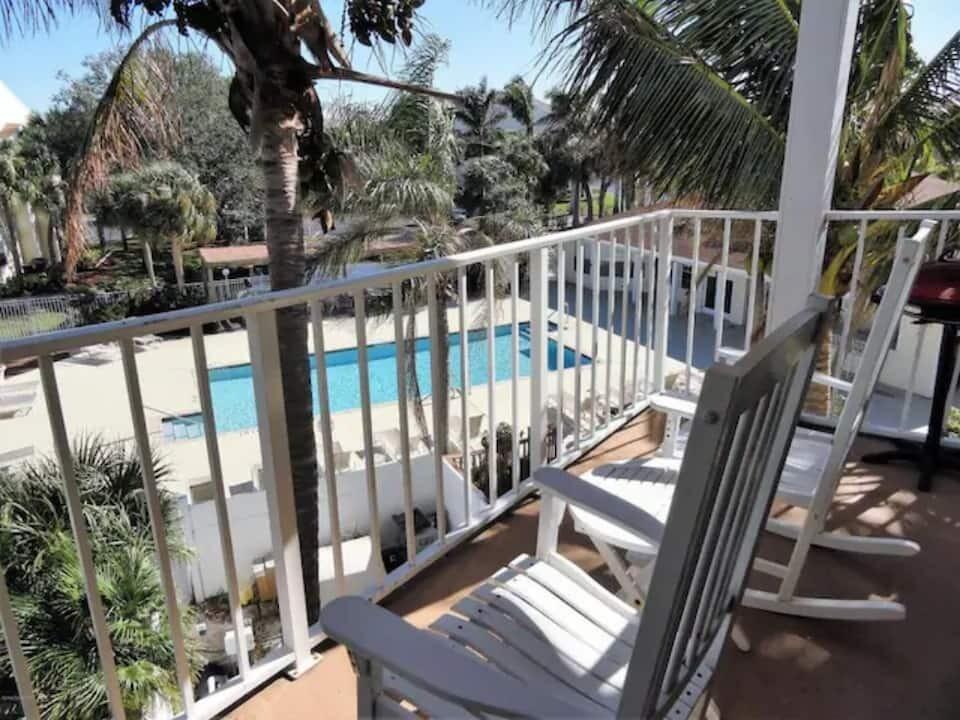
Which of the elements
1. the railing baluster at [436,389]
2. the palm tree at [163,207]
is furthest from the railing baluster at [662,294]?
the palm tree at [163,207]

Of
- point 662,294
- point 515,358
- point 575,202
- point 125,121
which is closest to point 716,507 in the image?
point 515,358

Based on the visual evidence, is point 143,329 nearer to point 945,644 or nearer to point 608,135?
point 945,644

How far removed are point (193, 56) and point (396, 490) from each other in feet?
20.7

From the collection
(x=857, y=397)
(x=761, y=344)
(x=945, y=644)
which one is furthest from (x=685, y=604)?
(x=945, y=644)

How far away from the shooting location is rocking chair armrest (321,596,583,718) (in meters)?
0.78

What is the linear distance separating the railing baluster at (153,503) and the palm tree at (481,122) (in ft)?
60.3

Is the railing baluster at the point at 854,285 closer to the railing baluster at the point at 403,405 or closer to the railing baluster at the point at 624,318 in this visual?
the railing baluster at the point at 624,318

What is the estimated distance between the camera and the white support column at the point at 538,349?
2.20 metres

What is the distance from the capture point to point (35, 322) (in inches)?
679

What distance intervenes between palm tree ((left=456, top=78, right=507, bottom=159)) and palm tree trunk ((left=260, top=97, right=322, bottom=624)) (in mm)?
14153

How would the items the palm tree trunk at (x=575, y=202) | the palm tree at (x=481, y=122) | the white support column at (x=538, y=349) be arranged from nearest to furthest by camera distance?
the white support column at (x=538, y=349), the palm tree at (x=481, y=122), the palm tree trunk at (x=575, y=202)

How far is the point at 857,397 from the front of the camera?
5.04 ft

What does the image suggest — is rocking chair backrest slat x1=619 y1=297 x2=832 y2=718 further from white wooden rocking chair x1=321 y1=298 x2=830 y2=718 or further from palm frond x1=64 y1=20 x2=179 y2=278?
palm frond x1=64 y1=20 x2=179 y2=278

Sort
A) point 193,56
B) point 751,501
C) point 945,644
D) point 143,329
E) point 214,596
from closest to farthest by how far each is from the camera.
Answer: point 751,501 < point 143,329 < point 945,644 < point 193,56 < point 214,596
